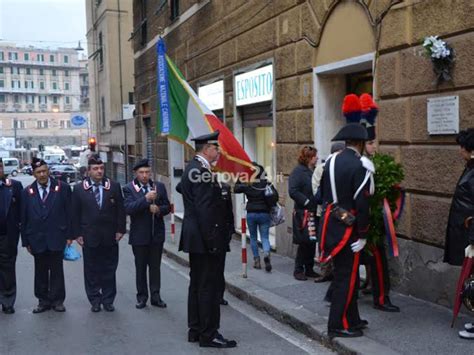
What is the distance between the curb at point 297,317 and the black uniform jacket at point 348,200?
0.83 metres

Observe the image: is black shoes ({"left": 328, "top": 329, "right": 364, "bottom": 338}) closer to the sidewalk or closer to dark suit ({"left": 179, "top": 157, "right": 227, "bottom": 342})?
the sidewalk

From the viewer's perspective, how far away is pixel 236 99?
40.2 feet

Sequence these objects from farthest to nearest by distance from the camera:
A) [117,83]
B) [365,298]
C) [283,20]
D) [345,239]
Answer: [117,83]
[283,20]
[365,298]
[345,239]

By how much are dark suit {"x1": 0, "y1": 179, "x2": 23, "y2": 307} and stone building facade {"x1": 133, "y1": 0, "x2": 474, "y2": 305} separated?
14.3ft

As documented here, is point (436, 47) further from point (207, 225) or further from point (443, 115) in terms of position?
point (207, 225)

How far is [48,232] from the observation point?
23.9 feet

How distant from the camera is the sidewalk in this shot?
17.6 ft

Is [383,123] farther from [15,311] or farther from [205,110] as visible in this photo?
[15,311]

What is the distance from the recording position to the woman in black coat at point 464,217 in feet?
17.4

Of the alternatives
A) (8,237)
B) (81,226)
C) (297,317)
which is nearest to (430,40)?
(297,317)

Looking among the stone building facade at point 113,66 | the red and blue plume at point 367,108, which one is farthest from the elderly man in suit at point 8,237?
the stone building facade at point 113,66

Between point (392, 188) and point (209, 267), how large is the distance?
211 cm

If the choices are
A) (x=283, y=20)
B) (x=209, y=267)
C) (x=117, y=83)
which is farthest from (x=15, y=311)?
(x=117, y=83)

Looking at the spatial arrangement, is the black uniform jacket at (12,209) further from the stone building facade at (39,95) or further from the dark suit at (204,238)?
the stone building facade at (39,95)
